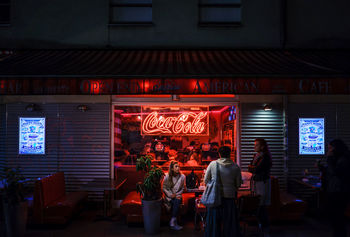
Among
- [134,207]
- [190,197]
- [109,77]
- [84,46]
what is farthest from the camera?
[84,46]

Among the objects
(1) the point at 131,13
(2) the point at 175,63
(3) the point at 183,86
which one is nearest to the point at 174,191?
(3) the point at 183,86

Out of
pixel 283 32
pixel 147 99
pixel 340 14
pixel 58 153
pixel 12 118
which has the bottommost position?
pixel 58 153

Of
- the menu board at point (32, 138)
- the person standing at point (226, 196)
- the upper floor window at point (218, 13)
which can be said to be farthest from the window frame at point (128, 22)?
the person standing at point (226, 196)

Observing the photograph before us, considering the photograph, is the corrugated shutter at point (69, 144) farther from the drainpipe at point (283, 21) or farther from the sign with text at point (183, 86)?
the drainpipe at point (283, 21)

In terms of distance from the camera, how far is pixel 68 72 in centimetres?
643

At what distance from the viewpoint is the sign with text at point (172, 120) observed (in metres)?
10.4

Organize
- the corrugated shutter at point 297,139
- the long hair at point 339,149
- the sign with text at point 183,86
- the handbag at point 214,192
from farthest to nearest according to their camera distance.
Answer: the corrugated shutter at point 297,139
the sign with text at point 183,86
the long hair at point 339,149
the handbag at point 214,192

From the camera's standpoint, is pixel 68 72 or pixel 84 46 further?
pixel 84 46

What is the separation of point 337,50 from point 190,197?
6.62m

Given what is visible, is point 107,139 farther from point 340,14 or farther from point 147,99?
point 340,14

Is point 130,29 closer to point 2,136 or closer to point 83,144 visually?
point 83,144

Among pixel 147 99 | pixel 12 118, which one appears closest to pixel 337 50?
pixel 147 99

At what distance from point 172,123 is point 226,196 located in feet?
16.8

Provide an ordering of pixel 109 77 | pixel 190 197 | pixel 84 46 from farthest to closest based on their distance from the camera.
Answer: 1. pixel 84 46
2. pixel 190 197
3. pixel 109 77
